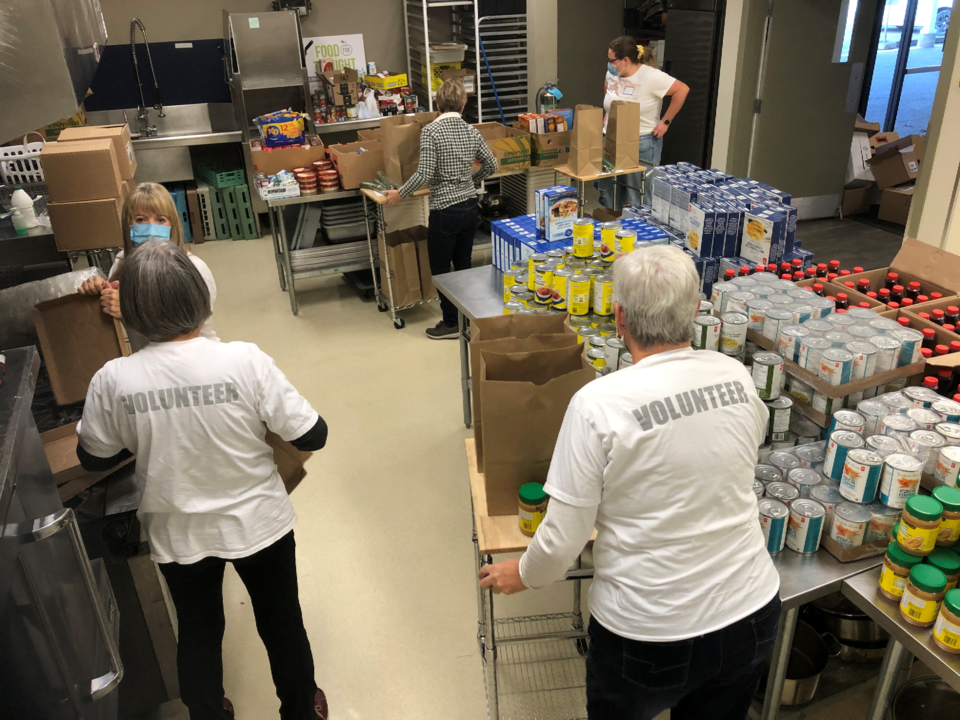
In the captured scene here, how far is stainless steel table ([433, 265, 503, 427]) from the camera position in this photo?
11.6 feet

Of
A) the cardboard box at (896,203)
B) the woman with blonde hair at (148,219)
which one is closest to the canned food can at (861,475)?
the woman with blonde hair at (148,219)

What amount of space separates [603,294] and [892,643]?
5.02ft

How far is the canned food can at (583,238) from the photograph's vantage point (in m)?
3.20

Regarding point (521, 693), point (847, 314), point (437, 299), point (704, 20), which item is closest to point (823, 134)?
point (704, 20)

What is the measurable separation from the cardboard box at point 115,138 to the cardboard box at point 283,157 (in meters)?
1.03

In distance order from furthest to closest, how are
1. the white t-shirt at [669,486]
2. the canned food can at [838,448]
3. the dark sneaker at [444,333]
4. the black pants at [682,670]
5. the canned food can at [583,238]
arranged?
the dark sneaker at [444,333] < the canned food can at [583,238] < the canned food can at [838,448] < the black pants at [682,670] < the white t-shirt at [669,486]

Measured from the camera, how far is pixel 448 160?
15.3ft

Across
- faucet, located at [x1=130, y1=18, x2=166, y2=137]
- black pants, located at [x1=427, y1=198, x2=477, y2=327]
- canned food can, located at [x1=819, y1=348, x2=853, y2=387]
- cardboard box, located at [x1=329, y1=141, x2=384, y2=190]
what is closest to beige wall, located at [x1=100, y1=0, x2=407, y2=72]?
faucet, located at [x1=130, y1=18, x2=166, y2=137]

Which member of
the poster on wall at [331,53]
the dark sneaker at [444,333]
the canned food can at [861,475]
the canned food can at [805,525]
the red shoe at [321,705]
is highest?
the poster on wall at [331,53]

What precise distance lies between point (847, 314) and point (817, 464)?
59 cm

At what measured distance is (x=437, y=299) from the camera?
5703mm

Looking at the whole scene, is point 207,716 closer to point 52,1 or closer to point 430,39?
point 52,1

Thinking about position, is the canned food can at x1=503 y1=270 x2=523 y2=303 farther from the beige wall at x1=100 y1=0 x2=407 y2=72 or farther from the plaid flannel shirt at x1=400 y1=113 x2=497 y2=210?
the beige wall at x1=100 y1=0 x2=407 y2=72

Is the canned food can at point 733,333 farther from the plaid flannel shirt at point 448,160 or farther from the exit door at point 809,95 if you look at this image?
the exit door at point 809,95
